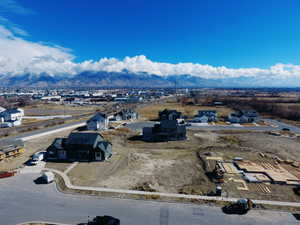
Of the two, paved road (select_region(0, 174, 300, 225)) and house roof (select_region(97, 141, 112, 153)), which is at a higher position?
house roof (select_region(97, 141, 112, 153))

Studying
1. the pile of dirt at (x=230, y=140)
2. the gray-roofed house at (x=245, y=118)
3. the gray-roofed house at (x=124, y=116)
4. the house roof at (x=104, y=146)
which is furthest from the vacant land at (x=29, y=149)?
the gray-roofed house at (x=245, y=118)

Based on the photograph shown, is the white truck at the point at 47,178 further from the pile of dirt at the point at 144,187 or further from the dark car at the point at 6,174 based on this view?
the pile of dirt at the point at 144,187

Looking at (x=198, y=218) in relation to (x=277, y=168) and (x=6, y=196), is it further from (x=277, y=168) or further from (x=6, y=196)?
(x=6, y=196)

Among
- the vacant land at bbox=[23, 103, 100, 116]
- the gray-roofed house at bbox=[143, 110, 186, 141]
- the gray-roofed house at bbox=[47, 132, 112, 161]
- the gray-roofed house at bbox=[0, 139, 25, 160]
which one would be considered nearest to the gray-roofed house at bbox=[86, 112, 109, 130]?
the gray-roofed house at bbox=[143, 110, 186, 141]

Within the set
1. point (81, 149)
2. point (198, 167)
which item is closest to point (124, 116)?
point (81, 149)

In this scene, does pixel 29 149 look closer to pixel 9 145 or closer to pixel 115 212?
pixel 9 145

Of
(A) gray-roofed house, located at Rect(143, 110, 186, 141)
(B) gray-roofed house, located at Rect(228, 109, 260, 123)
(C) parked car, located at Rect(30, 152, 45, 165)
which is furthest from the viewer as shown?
(B) gray-roofed house, located at Rect(228, 109, 260, 123)

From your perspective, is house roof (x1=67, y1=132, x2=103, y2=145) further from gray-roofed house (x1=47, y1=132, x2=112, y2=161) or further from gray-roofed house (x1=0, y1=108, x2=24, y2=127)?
gray-roofed house (x1=0, y1=108, x2=24, y2=127)
